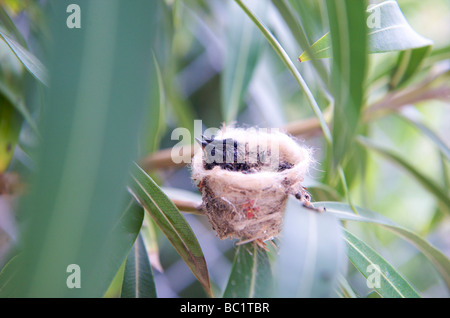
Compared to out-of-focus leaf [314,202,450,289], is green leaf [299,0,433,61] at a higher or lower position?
higher

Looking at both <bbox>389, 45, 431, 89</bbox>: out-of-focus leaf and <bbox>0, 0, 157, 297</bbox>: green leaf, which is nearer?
<bbox>0, 0, 157, 297</bbox>: green leaf

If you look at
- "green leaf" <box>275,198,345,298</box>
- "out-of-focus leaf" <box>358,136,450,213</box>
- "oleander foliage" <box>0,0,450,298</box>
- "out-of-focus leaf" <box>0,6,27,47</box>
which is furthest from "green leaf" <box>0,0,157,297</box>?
"out-of-focus leaf" <box>358,136,450,213</box>

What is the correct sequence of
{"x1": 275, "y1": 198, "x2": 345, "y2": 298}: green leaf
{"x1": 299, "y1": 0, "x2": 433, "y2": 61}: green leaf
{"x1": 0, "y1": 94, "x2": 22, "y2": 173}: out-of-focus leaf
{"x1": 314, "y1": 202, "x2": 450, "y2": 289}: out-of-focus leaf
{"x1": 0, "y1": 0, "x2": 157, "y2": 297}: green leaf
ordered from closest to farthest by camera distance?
{"x1": 0, "y1": 0, "x2": 157, "y2": 297}: green leaf → {"x1": 275, "y1": 198, "x2": 345, "y2": 298}: green leaf → {"x1": 299, "y1": 0, "x2": 433, "y2": 61}: green leaf → {"x1": 314, "y1": 202, "x2": 450, "y2": 289}: out-of-focus leaf → {"x1": 0, "y1": 94, "x2": 22, "y2": 173}: out-of-focus leaf

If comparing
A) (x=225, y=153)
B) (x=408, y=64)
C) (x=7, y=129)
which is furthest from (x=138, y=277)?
(x=408, y=64)

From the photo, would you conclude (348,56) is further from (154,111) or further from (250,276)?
(154,111)

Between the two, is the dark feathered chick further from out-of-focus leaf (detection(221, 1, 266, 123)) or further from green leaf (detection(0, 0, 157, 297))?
green leaf (detection(0, 0, 157, 297))

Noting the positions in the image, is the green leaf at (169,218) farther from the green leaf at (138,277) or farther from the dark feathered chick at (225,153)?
the dark feathered chick at (225,153)
